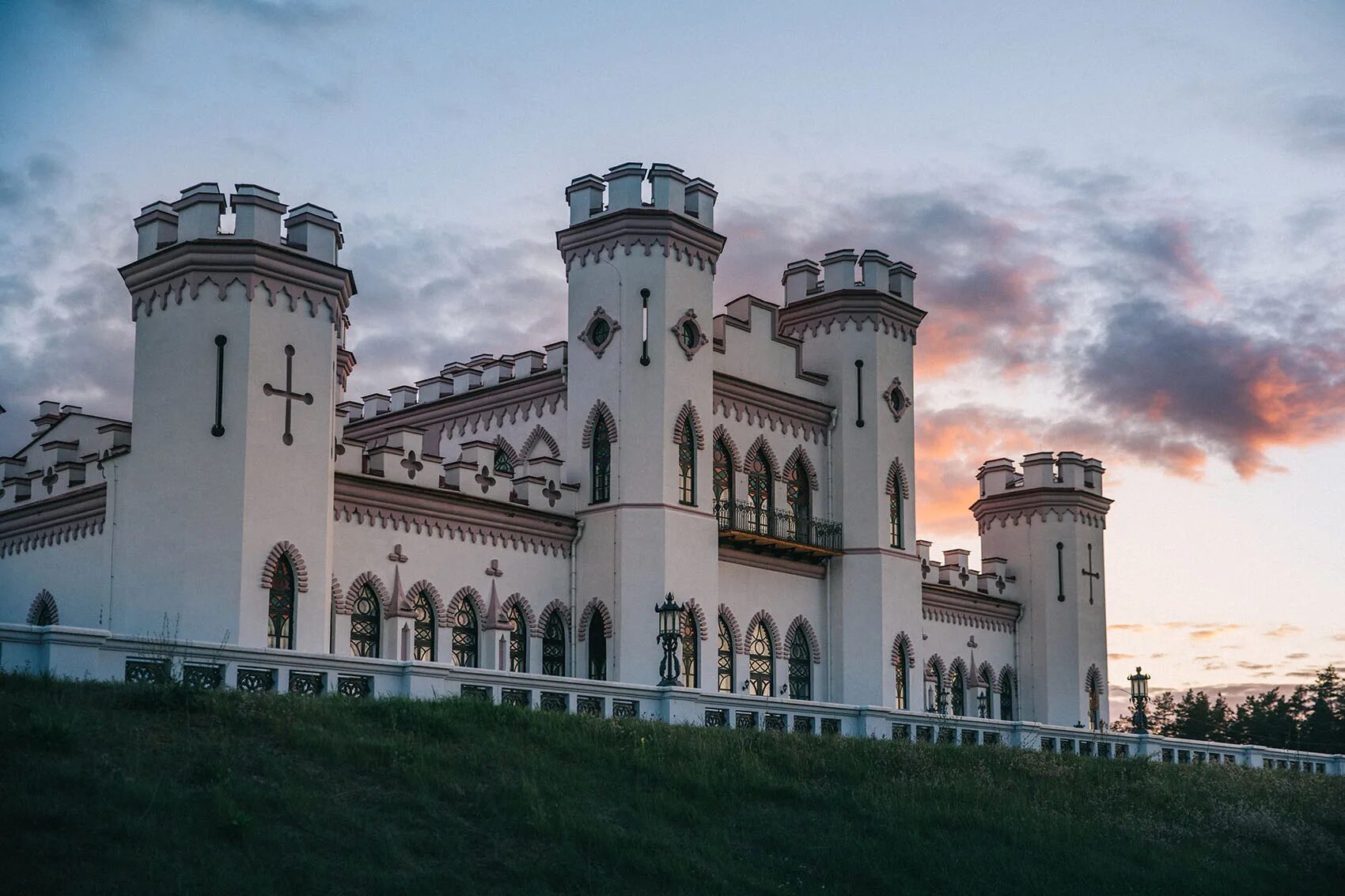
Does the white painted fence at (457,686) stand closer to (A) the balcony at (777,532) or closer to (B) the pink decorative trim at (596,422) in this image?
(A) the balcony at (777,532)

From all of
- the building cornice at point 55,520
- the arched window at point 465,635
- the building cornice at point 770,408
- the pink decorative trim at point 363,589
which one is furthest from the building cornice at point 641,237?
the building cornice at point 55,520

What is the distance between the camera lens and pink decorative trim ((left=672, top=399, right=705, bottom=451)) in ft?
121

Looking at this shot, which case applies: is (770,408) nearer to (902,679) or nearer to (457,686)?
(902,679)

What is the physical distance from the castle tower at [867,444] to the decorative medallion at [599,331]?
24.5ft

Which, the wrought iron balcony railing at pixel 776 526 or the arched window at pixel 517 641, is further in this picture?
the wrought iron balcony railing at pixel 776 526

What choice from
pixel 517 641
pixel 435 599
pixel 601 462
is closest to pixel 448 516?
pixel 435 599

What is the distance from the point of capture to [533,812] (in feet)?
67.3

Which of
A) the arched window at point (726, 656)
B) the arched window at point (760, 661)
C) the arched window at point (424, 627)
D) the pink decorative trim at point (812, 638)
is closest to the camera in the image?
the arched window at point (424, 627)

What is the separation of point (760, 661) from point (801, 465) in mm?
5194

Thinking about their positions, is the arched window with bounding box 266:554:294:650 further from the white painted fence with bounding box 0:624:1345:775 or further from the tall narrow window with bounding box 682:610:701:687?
the tall narrow window with bounding box 682:610:701:687

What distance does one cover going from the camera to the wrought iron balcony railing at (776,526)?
3916 centimetres

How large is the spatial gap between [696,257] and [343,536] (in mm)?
10695

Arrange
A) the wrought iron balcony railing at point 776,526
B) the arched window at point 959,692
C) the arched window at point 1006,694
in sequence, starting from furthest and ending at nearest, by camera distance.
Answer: the arched window at point 1006,694 → the arched window at point 959,692 → the wrought iron balcony railing at point 776,526

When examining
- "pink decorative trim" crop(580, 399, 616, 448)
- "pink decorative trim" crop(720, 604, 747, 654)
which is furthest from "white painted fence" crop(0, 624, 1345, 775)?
"pink decorative trim" crop(580, 399, 616, 448)
